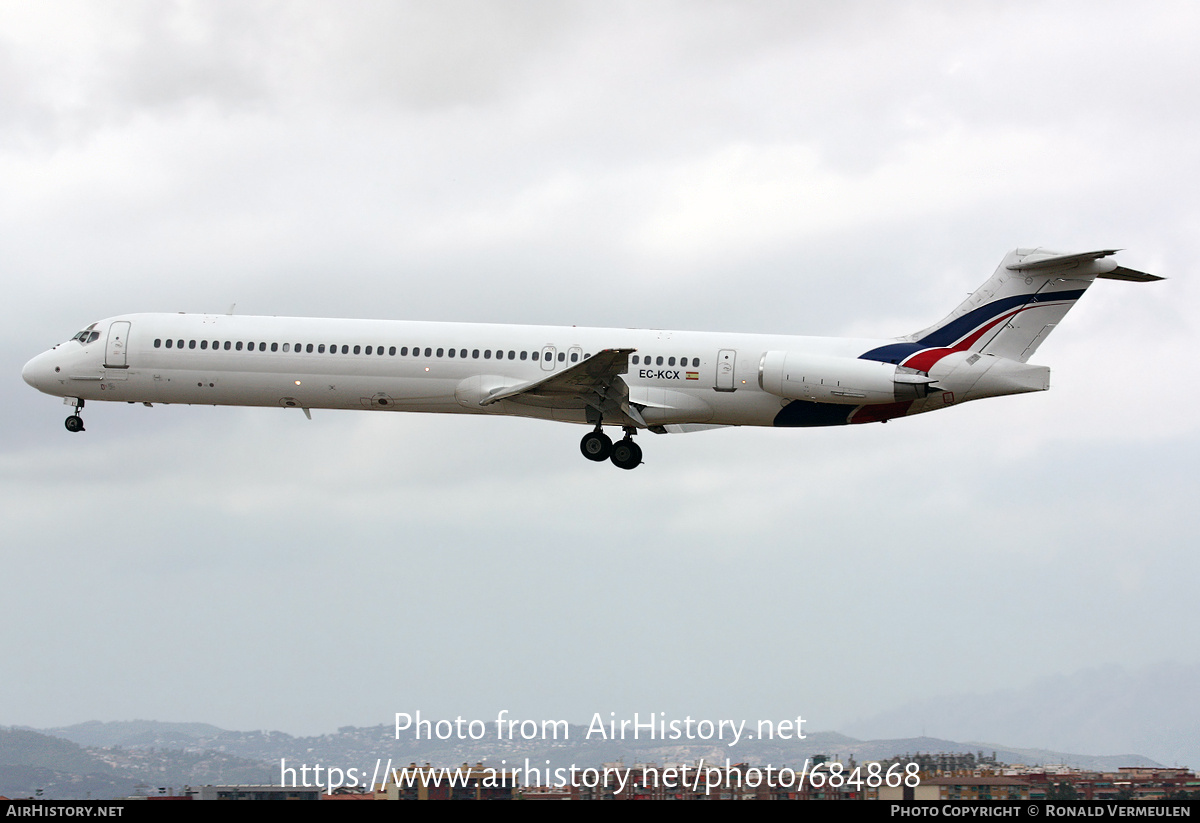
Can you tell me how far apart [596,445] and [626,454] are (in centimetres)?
90

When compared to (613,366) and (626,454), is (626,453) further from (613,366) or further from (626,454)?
(613,366)

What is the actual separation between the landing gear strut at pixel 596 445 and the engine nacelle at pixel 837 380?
4710 millimetres

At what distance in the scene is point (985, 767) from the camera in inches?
2317

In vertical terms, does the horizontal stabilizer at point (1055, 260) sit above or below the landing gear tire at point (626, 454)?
above

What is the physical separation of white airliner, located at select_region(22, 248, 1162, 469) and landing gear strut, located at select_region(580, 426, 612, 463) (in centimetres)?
4

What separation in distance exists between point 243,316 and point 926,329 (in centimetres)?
1822

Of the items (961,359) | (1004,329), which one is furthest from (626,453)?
(1004,329)

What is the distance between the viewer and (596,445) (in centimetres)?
3428

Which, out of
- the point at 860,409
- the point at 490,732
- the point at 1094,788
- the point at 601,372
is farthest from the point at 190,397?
the point at 490,732

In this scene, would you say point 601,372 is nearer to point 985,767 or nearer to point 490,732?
point 985,767

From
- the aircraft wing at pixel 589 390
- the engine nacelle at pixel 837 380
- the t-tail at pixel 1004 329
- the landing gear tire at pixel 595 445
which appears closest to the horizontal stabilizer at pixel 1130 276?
the t-tail at pixel 1004 329

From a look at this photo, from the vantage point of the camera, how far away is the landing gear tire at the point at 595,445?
34.3 m

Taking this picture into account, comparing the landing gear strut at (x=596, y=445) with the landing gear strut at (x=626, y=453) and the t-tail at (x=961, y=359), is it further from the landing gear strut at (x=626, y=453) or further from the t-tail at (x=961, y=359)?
the t-tail at (x=961, y=359)

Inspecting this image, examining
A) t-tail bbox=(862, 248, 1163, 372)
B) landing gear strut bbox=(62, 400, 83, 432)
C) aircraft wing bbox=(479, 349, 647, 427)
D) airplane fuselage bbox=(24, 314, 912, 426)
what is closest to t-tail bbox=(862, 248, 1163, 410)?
t-tail bbox=(862, 248, 1163, 372)
